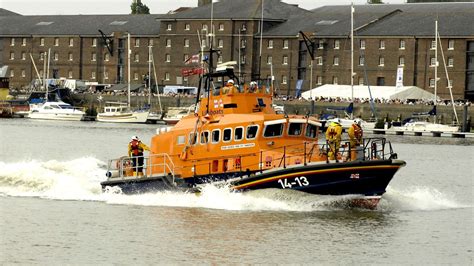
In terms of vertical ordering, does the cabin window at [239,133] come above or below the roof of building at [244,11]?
below

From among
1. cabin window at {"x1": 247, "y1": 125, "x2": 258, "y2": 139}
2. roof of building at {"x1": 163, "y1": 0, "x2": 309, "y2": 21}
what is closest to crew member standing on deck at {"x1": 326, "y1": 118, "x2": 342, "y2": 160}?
cabin window at {"x1": 247, "y1": 125, "x2": 258, "y2": 139}

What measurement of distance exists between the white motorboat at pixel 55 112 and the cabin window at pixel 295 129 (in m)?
86.2

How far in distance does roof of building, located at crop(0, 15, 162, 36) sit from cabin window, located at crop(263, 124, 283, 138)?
372 ft

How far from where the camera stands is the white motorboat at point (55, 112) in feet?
407

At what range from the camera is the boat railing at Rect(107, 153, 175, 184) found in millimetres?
40469

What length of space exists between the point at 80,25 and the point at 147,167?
394 feet

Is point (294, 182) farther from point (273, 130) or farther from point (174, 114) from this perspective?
point (174, 114)

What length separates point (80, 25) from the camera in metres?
159

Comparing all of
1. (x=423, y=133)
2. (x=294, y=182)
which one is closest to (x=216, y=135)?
(x=294, y=182)

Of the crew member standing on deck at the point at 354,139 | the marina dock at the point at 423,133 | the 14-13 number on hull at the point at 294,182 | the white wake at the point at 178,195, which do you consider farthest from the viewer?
the marina dock at the point at 423,133

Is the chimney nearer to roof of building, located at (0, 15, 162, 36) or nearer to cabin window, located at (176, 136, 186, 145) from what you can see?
roof of building, located at (0, 15, 162, 36)

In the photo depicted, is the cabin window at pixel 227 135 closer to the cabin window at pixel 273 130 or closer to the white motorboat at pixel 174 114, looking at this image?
the cabin window at pixel 273 130

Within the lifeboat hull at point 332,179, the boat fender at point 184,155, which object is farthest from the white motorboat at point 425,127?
the lifeboat hull at point 332,179

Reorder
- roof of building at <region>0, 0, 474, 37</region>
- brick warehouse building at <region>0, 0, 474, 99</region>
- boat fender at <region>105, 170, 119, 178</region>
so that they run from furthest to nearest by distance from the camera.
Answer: roof of building at <region>0, 0, 474, 37</region>, brick warehouse building at <region>0, 0, 474, 99</region>, boat fender at <region>105, 170, 119, 178</region>
